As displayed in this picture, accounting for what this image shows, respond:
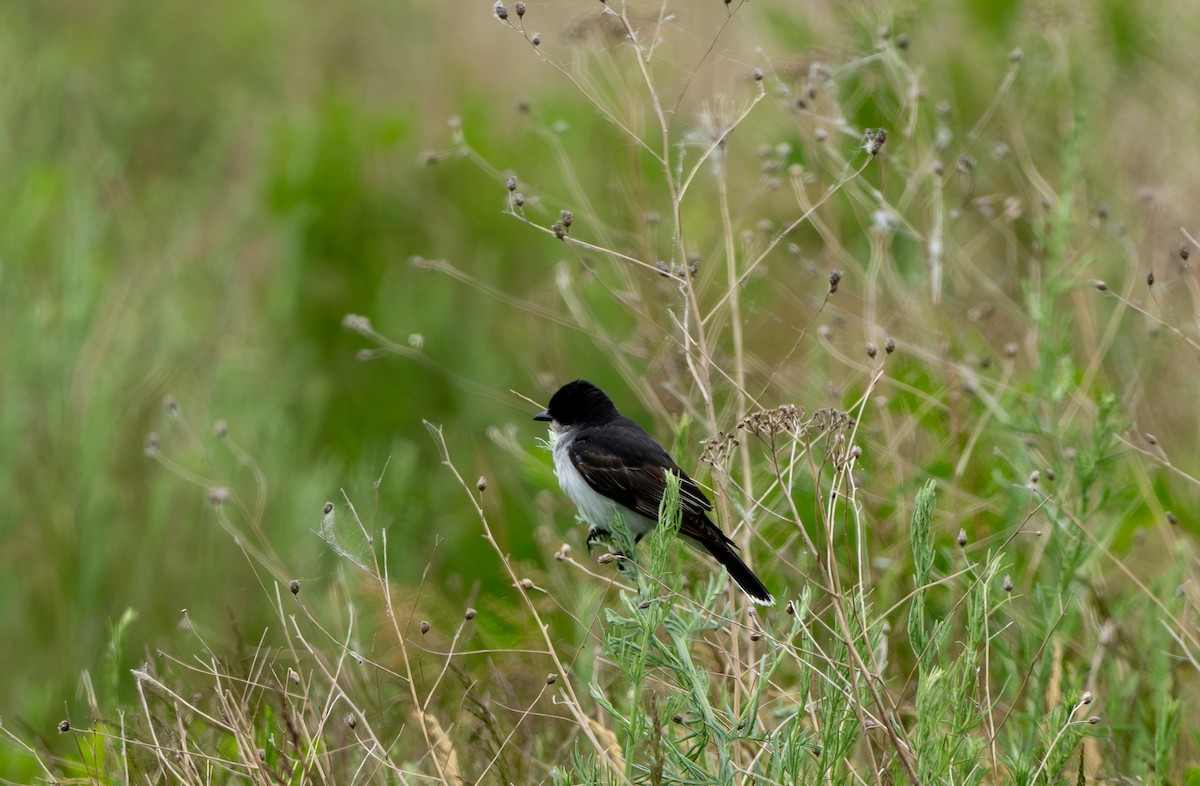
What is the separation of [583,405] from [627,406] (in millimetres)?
1864

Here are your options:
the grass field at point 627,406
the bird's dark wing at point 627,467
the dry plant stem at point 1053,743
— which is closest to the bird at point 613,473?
the bird's dark wing at point 627,467

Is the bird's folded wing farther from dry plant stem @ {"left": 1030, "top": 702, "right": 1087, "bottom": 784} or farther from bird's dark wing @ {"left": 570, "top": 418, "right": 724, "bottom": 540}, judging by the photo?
dry plant stem @ {"left": 1030, "top": 702, "right": 1087, "bottom": 784}

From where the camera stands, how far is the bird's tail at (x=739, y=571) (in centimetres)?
361

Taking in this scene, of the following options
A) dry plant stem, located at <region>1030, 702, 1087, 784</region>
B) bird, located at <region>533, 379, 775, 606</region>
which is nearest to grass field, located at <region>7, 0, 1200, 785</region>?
dry plant stem, located at <region>1030, 702, 1087, 784</region>

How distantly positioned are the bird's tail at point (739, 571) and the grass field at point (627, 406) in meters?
0.08

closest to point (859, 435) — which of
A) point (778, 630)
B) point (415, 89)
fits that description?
point (778, 630)

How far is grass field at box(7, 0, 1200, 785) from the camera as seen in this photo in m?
2.97

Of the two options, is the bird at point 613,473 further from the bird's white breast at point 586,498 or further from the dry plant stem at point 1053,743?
the dry plant stem at point 1053,743

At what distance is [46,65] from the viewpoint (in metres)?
6.86

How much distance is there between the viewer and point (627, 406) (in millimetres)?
6363

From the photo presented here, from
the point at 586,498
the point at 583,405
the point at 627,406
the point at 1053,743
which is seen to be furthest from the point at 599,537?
the point at 627,406

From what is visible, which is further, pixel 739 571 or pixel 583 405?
pixel 583 405

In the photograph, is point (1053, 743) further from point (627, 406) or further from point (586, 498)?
point (627, 406)

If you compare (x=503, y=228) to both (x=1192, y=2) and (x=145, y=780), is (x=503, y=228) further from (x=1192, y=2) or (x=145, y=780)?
(x=145, y=780)
